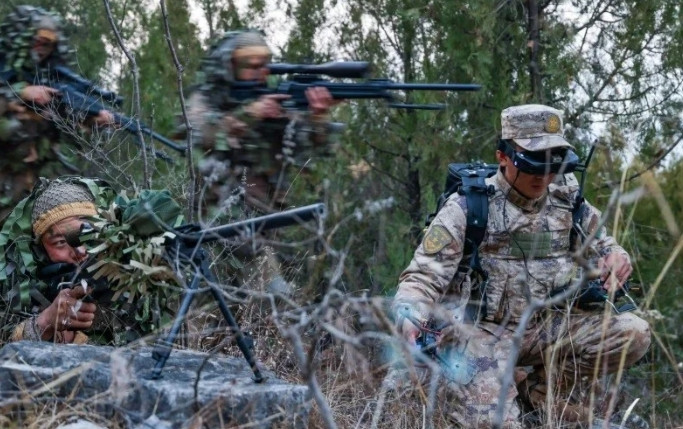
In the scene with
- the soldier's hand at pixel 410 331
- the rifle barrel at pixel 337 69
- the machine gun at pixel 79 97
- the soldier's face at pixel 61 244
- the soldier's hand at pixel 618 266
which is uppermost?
the rifle barrel at pixel 337 69

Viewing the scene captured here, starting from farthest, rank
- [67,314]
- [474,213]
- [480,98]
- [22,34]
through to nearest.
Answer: [480,98] < [22,34] < [474,213] < [67,314]

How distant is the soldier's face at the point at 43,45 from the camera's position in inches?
232

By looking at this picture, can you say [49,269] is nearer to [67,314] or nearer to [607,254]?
[67,314]

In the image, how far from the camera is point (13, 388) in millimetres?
3594

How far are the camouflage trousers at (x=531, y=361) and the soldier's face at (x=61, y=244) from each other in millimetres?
1603

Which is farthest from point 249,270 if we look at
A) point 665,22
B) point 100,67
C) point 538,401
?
point 100,67

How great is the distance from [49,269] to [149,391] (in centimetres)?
134

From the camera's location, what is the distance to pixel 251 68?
5.71 m

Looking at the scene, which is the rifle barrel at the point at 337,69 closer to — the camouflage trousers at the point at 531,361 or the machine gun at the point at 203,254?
the camouflage trousers at the point at 531,361

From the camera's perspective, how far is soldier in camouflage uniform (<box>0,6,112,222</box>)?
225 inches

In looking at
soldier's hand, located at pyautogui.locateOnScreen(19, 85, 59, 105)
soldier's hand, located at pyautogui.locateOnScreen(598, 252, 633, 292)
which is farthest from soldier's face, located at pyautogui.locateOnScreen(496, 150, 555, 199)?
soldier's hand, located at pyautogui.locateOnScreen(19, 85, 59, 105)

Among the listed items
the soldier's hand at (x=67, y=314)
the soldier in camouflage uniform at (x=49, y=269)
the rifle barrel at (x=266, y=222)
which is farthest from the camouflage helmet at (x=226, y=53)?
the rifle barrel at (x=266, y=222)

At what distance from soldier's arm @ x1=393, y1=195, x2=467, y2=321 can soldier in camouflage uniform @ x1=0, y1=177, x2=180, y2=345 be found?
106 centimetres

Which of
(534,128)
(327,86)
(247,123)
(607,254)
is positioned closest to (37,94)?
(247,123)
